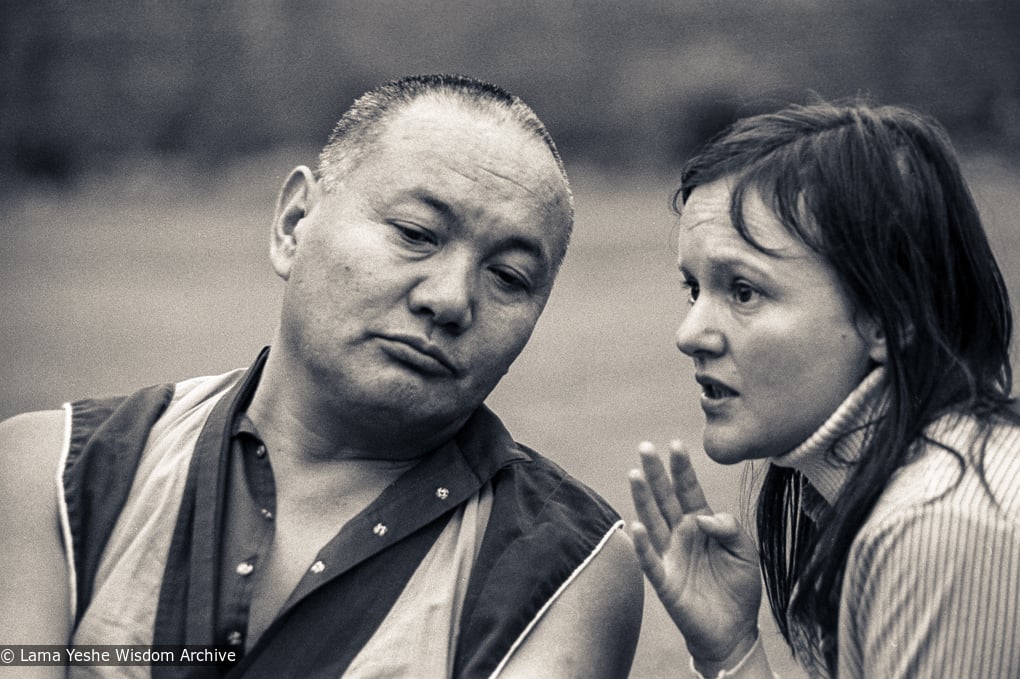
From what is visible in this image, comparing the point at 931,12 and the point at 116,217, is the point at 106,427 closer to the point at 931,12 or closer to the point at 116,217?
the point at 116,217

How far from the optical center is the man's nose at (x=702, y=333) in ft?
7.92

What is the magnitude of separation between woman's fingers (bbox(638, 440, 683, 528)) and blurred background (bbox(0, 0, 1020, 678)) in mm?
2987

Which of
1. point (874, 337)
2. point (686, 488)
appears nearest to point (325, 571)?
point (686, 488)

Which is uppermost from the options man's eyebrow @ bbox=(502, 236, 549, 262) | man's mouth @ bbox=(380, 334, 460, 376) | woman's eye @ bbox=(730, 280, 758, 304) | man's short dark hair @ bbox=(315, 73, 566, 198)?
man's short dark hair @ bbox=(315, 73, 566, 198)

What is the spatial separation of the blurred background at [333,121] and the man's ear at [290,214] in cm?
295

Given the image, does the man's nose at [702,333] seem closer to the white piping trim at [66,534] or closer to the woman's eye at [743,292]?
the woman's eye at [743,292]

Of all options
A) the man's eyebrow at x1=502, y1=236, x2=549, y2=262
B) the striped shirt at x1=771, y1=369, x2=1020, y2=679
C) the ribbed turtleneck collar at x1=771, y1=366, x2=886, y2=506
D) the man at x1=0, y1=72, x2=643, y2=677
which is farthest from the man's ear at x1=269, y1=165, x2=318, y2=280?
the striped shirt at x1=771, y1=369, x2=1020, y2=679

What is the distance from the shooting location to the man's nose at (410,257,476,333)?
97.0 inches

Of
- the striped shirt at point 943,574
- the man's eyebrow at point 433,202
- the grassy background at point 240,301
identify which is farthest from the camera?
the grassy background at point 240,301

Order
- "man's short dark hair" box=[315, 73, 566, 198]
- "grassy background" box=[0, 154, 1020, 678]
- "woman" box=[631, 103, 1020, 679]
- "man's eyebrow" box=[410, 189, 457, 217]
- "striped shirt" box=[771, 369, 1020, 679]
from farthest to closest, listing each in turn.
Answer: "grassy background" box=[0, 154, 1020, 678]
"man's short dark hair" box=[315, 73, 566, 198]
"man's eyebrow" box=[410, 189, 457, 217]
"woman" box=[631, 103, 1020, 679]
"striped shirt" box=[771, 369, 1020, 679]

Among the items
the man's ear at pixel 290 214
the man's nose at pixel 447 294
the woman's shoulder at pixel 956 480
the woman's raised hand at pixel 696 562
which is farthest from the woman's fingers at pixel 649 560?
the man's ear at pixel 290 214

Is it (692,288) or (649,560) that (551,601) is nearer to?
(649,560)

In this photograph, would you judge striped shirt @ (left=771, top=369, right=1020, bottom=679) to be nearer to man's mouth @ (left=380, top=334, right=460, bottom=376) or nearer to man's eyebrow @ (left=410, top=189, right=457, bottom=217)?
man's mouth @ (left=380, top=334, right=460, bottom=376)

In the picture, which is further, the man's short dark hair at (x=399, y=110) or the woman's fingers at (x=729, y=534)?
the man's short dark hair at (x=399, y=110)
